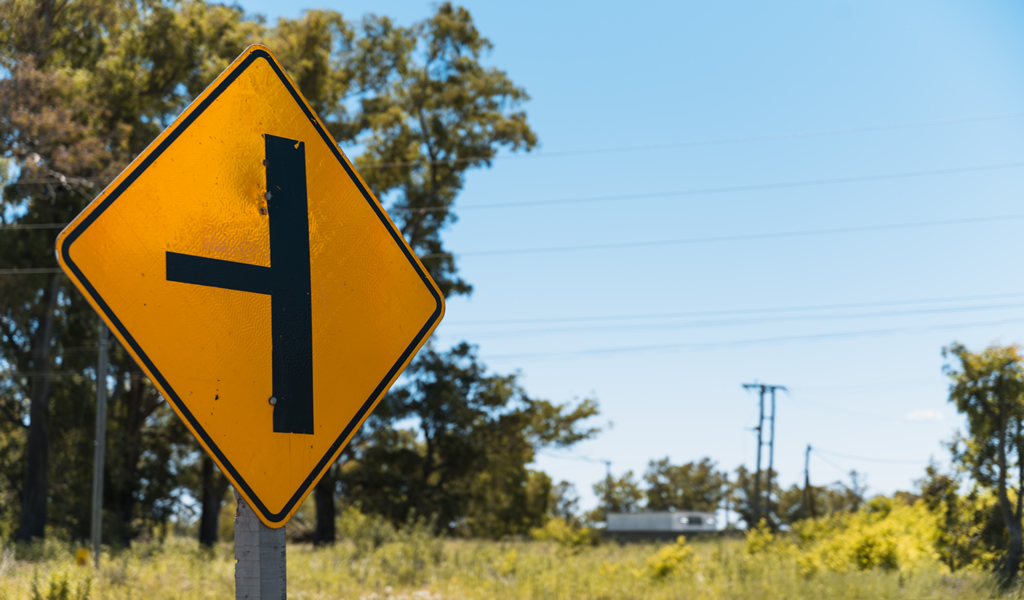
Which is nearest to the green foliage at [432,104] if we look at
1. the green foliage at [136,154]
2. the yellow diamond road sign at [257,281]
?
the green foliage at [136,154]

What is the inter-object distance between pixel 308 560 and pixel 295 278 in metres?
16.5

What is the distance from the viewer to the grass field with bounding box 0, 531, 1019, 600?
1084 centimetres

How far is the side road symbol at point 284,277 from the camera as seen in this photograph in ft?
5.87

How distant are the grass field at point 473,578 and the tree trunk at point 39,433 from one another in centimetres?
615

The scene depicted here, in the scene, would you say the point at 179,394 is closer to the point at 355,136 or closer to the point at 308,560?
the point at 308,560

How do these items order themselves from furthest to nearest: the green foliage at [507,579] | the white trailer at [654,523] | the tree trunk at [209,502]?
the white trailer at [654,523] < the tree trunk at [209,502] < the green foliage at [507,579]

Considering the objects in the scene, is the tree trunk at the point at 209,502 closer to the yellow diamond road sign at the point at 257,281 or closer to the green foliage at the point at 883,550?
the green foliage at the point at 883,550

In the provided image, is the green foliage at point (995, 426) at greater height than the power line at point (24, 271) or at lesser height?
lesser

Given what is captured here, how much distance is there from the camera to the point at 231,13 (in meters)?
24.2

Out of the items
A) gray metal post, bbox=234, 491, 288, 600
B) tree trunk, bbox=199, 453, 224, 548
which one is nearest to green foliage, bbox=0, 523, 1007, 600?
gray metal post, bbox=234, 491, 288, 600

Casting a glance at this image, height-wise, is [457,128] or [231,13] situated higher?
[231,13]

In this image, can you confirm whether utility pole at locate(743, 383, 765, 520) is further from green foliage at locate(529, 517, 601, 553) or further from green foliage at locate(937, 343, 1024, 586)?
green foliage at locate(937, 343, 1024, 586)

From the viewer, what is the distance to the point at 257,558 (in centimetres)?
176

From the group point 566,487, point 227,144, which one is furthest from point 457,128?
point 566,487
